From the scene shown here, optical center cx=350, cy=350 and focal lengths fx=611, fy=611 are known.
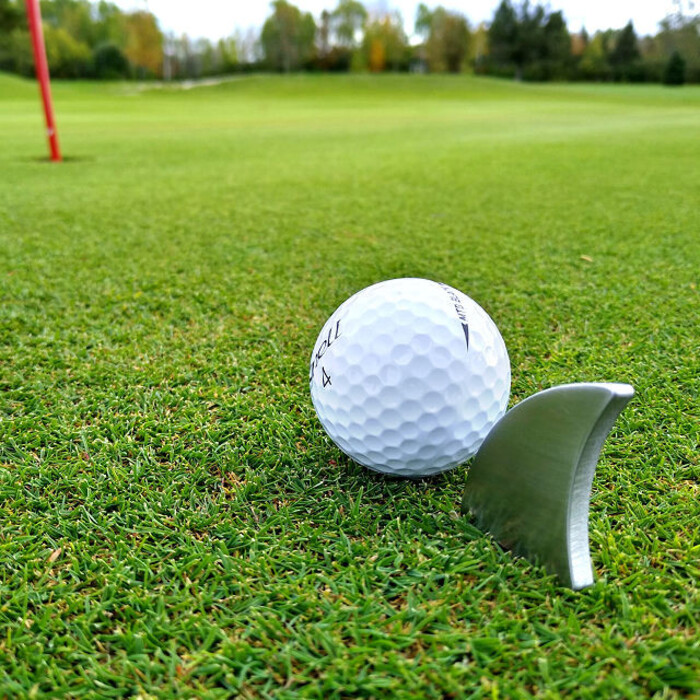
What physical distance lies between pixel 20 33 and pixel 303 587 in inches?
2451

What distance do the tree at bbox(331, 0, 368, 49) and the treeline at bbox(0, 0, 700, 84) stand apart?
12 cm

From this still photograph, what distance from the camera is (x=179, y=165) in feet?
24.0

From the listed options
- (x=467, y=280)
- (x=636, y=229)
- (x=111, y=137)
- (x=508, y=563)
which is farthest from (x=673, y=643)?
(x=111, y=137)

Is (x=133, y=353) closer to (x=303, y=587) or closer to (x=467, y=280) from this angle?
(x=303, y=587)

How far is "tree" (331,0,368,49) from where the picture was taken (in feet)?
228

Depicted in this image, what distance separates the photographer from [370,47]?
200 ft

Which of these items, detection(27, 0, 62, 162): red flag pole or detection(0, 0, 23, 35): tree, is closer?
detection(27, 0, 62, 162): red flag pole

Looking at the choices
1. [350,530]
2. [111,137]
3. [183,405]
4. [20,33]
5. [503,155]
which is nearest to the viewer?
[350,530]

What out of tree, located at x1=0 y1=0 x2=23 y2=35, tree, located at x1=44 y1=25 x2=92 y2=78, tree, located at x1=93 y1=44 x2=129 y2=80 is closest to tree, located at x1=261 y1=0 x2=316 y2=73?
tree, located at x1=93 y1=44 x2=129 y2=80

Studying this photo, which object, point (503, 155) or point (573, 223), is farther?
point (503, 155)

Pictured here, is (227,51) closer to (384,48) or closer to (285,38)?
(285,38)

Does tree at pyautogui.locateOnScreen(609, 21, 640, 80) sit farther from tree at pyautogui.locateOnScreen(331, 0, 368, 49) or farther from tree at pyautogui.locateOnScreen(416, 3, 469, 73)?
tree at pyautogui.locateOnScreen(331, 0, 368, 49)

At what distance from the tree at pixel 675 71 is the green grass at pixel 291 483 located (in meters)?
42.1

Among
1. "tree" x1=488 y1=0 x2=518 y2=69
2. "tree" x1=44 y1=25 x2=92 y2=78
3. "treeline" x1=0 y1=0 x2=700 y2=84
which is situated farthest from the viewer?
"tree" x1=488 y1=0 x2=518 y2=69
